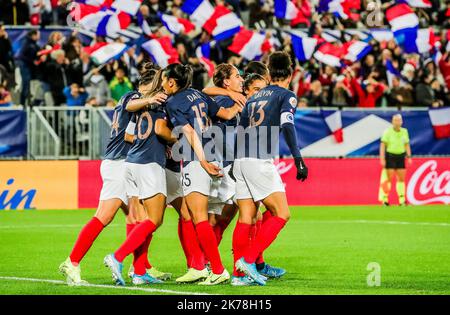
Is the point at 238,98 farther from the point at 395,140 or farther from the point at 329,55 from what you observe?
the point at 329,55

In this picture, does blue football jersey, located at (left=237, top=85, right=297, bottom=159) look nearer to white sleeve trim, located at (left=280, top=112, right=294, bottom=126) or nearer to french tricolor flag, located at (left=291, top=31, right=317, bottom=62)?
white sleeve trim, located at (left=280, top=112, right=294, bottom=126)

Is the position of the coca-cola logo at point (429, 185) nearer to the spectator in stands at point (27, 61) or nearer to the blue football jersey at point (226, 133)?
the spectator in stands at point (27, 61)

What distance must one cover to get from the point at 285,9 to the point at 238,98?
14.2m

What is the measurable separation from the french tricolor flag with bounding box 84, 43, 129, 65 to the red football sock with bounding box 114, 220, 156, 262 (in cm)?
1382

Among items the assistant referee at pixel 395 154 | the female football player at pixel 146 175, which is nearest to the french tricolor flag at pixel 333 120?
the assistant referee at pixel 395 154

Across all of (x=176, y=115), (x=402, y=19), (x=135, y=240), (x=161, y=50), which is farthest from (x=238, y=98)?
(x=402, y=19)

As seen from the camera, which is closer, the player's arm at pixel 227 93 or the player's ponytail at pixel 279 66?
the player's ponytail at pixel 279 66

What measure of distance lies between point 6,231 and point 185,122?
847 centimetres

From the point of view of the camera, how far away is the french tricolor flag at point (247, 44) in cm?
2492

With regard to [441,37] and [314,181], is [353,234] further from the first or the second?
[441,37]

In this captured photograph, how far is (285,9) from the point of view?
83.5ft

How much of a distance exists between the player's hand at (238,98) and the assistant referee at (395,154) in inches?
541

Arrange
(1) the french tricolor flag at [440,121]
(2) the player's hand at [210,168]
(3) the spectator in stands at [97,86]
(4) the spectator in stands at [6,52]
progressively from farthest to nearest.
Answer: (1) the french tricolor flag at [440,121] < (4) the spectator in stands at [6,52] < (3) the spectator in stands at [97,86] < (2) the player's hand at [210,168]

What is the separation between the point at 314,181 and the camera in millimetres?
25312
